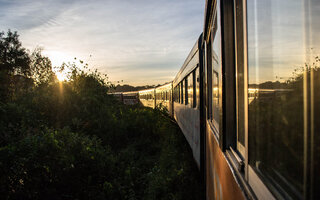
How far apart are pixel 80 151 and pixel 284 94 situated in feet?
25.7

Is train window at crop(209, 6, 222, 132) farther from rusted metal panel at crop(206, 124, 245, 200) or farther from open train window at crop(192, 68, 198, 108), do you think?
open train window at crop(192, 68, 198, 108)

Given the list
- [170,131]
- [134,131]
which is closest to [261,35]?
[170,131]

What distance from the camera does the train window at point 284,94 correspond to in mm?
642

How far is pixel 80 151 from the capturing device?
7.93 metres

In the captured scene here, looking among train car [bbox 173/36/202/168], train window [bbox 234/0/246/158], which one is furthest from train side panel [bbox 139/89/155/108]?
train window [bbox 234/0/246/158]

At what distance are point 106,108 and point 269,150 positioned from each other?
576 inches

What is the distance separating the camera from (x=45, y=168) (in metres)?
6.25

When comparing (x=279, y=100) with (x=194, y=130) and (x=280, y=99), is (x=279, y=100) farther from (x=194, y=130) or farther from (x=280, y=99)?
(x=194, y=130)

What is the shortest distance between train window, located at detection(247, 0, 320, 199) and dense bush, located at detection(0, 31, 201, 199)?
16.7 ft

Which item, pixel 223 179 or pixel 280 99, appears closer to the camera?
pixel 280 99

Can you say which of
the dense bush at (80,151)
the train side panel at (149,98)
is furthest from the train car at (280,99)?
the train side panel at (149,98)

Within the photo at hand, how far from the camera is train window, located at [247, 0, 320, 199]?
0.64 meters

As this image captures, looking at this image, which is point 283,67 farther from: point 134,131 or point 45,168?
point 134,131

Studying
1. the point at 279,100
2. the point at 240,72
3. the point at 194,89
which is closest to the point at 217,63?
the point at 240,72
